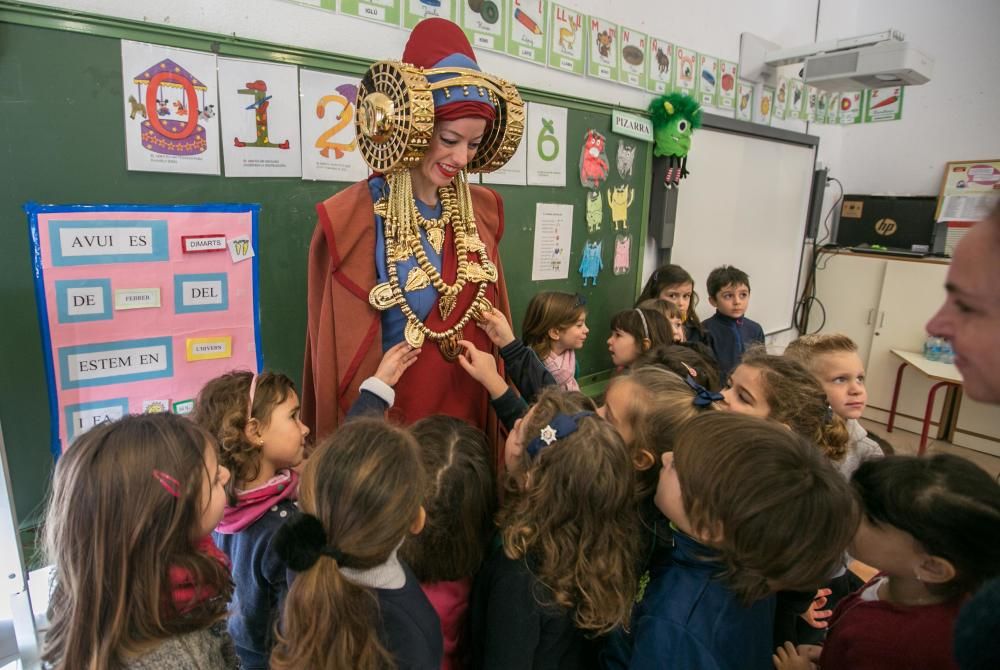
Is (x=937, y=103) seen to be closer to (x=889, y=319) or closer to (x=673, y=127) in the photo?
(x=889, y=319)

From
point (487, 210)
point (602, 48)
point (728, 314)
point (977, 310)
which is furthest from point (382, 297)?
point (728, 314)

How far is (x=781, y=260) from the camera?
378 cm

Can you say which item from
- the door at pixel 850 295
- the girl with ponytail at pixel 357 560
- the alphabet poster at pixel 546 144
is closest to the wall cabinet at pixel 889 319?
the door at pixel 850 295

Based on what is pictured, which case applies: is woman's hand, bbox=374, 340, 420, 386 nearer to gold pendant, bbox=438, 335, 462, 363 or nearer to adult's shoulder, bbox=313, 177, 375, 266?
gold pendant, bbox=438, 335, 462, 363

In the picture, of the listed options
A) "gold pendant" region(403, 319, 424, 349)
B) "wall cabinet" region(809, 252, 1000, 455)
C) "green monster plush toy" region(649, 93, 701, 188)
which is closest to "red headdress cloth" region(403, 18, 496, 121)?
"gold pendant" region(403, 319, 424, 349)

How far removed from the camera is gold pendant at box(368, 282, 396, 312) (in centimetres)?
118

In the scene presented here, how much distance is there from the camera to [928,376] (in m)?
3.22

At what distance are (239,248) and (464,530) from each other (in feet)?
3.17

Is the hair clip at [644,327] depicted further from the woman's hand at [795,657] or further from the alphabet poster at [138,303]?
the alphabet poster at [138,303]

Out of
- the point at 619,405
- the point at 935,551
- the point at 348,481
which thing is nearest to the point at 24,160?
the point at 348,481

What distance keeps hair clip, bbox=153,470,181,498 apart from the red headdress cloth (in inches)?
30.8

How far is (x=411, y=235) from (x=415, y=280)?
10cm

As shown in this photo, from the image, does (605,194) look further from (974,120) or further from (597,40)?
(974,120)

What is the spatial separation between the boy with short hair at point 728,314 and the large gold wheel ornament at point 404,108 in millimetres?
1744
